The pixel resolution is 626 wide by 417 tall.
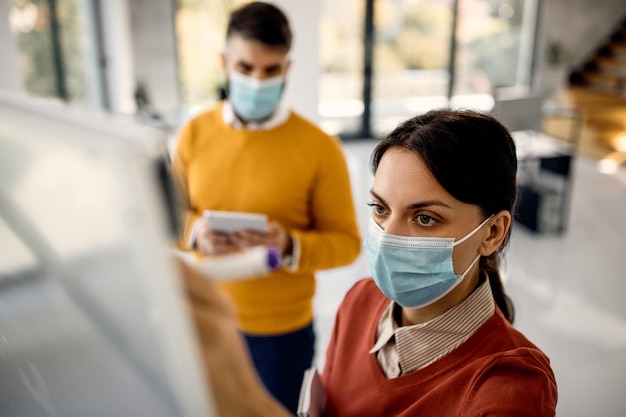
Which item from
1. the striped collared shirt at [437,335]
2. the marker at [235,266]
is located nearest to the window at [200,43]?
the striped collared shirt at [437,335]

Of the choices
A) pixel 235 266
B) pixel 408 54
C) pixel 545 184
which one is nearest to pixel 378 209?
pixel 235 266

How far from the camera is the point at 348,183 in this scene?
1.66 metres

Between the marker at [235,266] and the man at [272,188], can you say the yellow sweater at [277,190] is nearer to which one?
the man at [272,188]

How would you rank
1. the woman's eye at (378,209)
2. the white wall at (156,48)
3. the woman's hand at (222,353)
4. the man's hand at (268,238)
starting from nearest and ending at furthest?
the woman's hand at (222,353) → the woman's eye at (378,209) → the man's hand at (268,238) → the white wall at (156,48)

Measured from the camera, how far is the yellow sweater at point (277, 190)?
62.9 inches

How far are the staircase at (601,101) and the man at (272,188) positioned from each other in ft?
18.6

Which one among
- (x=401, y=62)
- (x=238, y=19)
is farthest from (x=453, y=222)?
(x=401, y=62)

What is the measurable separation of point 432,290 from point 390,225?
144 mm

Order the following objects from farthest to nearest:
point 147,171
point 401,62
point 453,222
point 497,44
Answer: point 497,44, point 401,62, point 453,222, point 147,171

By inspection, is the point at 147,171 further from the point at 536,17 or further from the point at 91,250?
the point at 536,17

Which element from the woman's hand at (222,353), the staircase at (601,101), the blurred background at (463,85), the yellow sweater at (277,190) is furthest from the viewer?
the staircase at (601,101)

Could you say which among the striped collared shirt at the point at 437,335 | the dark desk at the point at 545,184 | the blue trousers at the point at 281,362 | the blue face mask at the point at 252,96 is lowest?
the dark desk at the point at 545,184

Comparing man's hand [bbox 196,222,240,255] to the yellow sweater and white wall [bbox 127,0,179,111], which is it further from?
white wall [bbox 127,0,179,111]

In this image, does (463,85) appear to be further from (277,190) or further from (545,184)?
(277,190)
